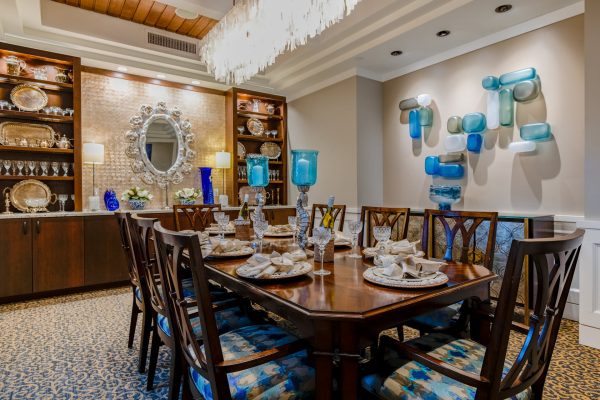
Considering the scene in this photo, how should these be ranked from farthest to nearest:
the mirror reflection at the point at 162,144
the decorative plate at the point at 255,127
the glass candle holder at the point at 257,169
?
the decorative plate at the point at 255,127
the mirror reflection at the point at 162,144
the glass candle holder at the point at 257,169

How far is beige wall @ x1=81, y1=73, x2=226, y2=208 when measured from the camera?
4395 millimetres

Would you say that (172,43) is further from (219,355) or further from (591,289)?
(591,289)

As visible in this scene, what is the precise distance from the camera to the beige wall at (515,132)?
3.05m

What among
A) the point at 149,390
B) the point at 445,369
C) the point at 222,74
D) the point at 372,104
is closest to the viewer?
the point at 445,369

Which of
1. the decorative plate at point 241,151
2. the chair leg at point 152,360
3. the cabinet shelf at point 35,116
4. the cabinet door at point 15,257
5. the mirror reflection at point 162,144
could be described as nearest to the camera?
the chair leg at point 152,360

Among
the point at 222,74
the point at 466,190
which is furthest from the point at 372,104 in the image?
the point at 222,74

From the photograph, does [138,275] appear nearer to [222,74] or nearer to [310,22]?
[310,22]

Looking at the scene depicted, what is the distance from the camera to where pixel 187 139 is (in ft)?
16.8

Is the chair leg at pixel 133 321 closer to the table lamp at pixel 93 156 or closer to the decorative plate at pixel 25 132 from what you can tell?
the table lamp at pixel 93 156

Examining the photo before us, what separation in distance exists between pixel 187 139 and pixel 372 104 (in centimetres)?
272

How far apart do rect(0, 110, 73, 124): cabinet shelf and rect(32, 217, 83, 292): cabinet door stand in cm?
120

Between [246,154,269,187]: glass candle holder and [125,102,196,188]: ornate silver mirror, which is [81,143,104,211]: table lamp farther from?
[246,154,269,187]: glass candle holder

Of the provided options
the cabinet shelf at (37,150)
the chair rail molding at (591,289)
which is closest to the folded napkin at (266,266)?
the chair rail molding at (591,289)

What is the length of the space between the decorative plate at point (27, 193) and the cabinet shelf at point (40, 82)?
1108mm
